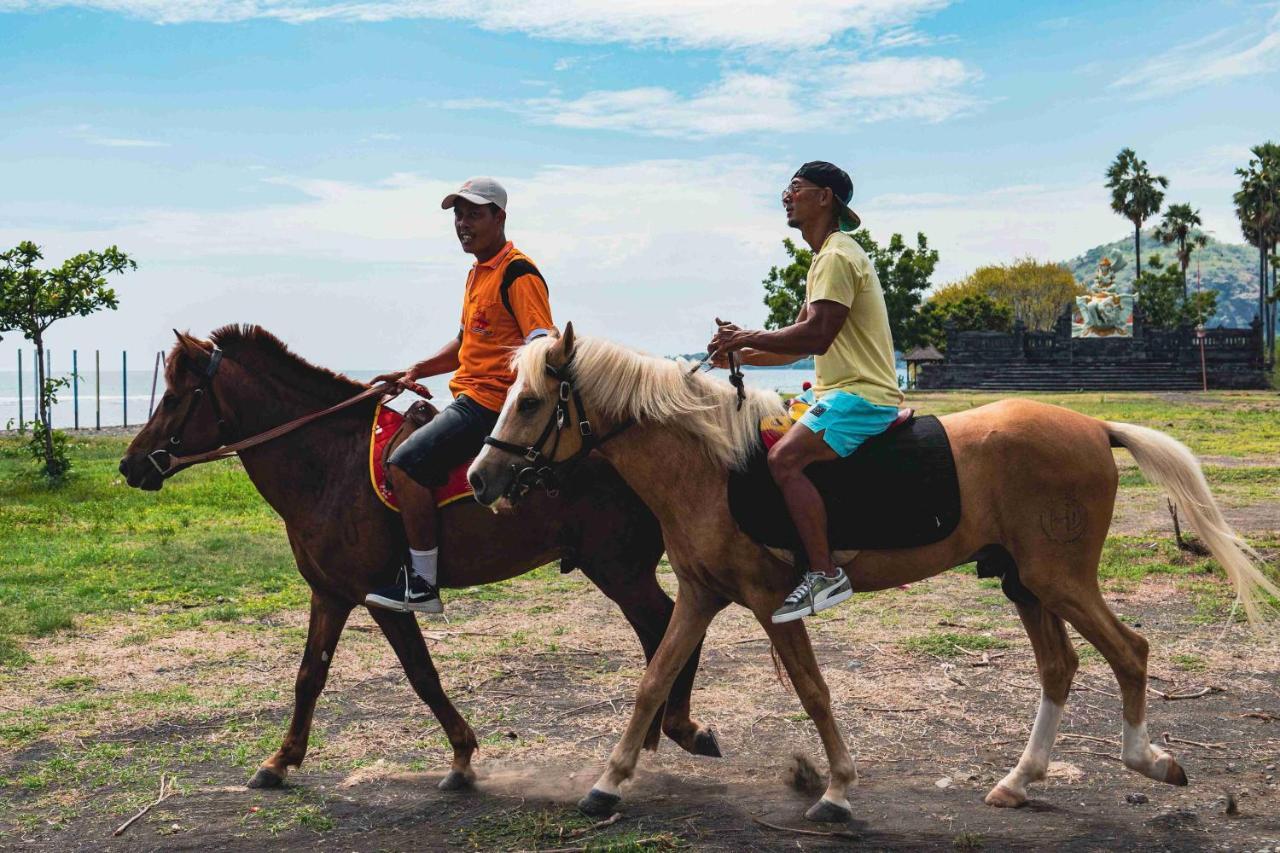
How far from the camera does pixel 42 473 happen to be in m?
18.1

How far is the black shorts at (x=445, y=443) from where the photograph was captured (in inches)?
209

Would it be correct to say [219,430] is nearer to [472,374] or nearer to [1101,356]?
[472,374]

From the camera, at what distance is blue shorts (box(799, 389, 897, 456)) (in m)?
4.77

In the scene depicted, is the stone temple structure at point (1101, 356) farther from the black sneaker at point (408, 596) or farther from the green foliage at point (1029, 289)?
the black sneaker at point (408, 596)

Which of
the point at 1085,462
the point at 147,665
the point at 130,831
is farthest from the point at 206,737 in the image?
the point at 1085,462

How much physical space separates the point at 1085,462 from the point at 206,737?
191 inches

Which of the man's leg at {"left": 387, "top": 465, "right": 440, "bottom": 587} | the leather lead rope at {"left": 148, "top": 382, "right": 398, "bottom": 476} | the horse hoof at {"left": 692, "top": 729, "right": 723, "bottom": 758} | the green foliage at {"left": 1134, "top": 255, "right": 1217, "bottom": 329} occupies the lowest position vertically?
the horse hoof at {"left": 692, "top": 729, "right": 723, "bottom": 758}

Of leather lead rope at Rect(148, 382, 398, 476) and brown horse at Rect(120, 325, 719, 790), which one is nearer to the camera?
brown horse at Rect(120, 325, 719, 790)

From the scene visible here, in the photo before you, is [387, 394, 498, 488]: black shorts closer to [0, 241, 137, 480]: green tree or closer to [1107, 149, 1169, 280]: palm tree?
[0, 241, 137, 480]: green tree

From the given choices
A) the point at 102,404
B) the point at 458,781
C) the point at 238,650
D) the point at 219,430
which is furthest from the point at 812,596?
the point at 102,404

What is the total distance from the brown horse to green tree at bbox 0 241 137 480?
13735mm

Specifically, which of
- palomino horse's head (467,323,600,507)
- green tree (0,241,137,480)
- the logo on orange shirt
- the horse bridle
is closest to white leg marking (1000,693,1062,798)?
the horse bridle

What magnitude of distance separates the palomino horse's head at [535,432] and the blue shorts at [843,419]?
0.96 meters

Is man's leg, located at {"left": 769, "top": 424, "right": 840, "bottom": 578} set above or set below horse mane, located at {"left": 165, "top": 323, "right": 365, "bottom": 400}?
below
